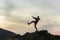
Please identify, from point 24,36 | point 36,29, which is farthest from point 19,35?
point 36,29

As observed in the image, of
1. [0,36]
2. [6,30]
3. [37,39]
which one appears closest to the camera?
[37,39]

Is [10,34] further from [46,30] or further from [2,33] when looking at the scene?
[46,30]

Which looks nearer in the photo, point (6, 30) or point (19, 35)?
point (19, 35)

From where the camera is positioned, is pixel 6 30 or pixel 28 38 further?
pixel 6 30

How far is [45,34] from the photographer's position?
27.5m

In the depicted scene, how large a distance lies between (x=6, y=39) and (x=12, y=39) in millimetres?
1292

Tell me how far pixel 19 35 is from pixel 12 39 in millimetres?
1192

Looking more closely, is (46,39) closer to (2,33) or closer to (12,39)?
(12,39)

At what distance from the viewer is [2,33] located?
29812 mm

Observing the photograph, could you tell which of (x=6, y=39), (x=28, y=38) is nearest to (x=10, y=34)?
(x=6, y=39)

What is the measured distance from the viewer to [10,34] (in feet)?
98.5

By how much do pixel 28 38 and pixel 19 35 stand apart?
1684mm

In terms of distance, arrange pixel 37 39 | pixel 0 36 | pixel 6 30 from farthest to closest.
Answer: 1. pixel 6 30
2. pixel 0 36
3. pixel 37 39

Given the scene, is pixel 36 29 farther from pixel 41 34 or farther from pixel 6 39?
pixel 6 39
